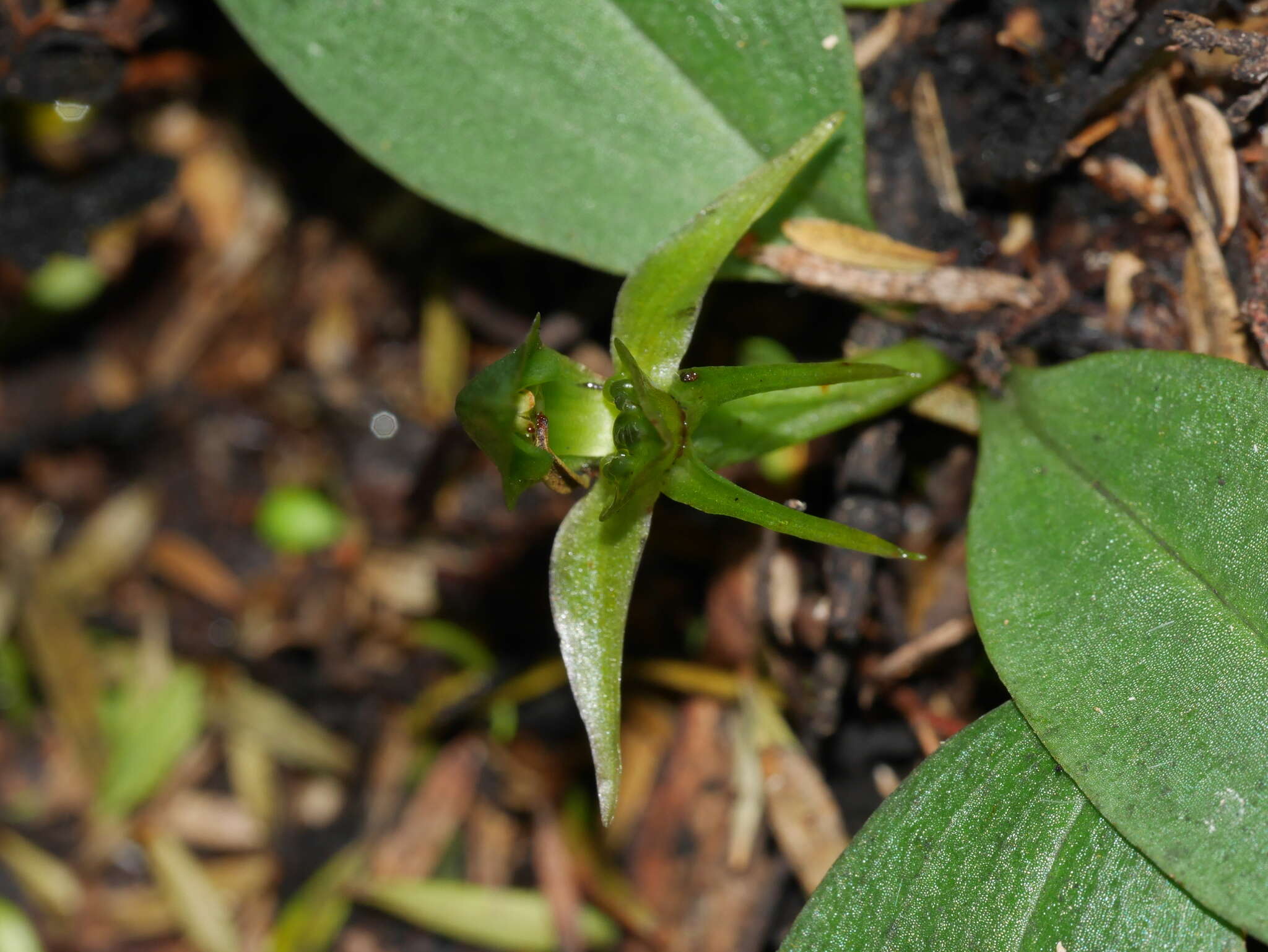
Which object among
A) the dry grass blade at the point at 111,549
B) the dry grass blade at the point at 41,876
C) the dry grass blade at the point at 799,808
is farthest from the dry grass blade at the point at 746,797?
the dry grass blade at the point at 41,876

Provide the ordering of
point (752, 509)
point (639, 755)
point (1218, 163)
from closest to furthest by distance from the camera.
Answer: point (752, 509) < point (1218, 163) < point (639, 755)

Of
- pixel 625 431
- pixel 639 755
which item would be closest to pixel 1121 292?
pixel 625 431

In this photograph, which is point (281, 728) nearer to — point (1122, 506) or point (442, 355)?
point (442, 355)

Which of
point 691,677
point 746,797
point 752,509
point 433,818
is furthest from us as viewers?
point 433,818

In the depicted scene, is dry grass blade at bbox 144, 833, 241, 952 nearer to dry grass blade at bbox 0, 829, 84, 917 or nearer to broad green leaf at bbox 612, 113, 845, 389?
dry grass blade at bbox 0, 829, 84, 917

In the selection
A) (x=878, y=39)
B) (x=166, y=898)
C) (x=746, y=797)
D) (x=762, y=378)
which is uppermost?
(x=878, y=39)

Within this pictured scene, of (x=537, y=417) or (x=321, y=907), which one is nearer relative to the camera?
(x=537, y=417)

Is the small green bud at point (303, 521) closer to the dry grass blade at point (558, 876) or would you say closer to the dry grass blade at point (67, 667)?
the dry grass blade at point (67, 667)
